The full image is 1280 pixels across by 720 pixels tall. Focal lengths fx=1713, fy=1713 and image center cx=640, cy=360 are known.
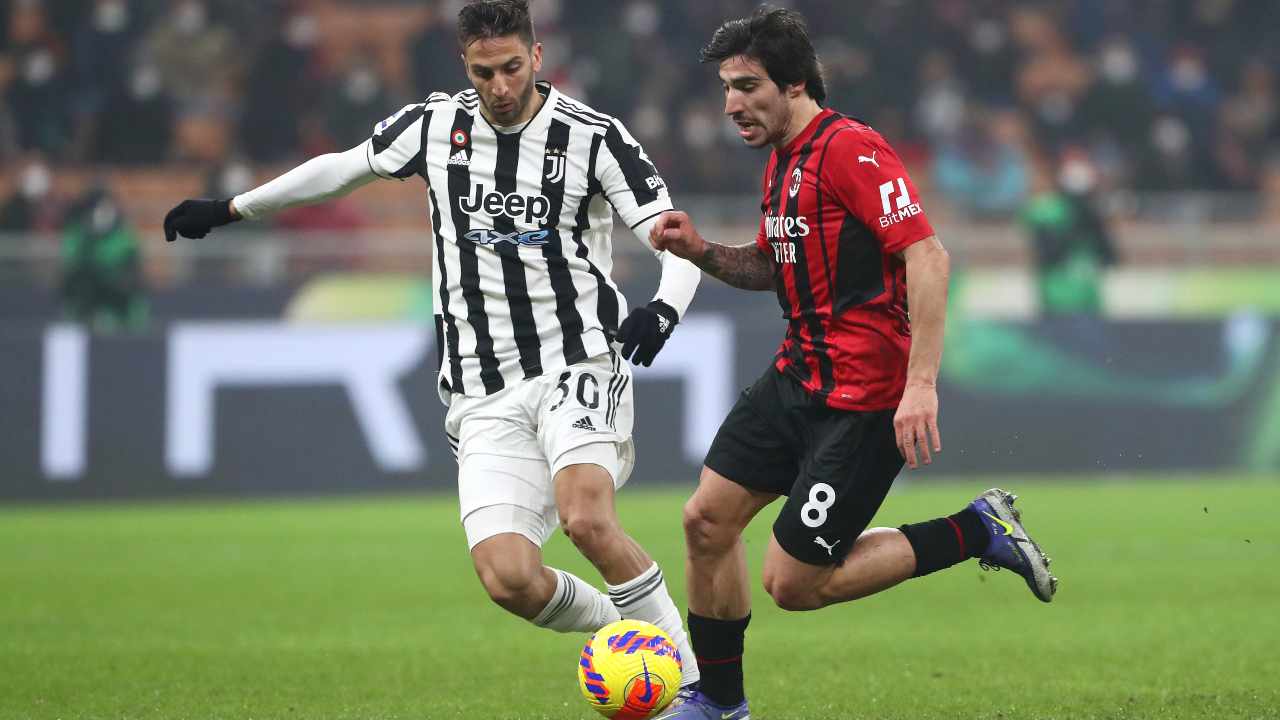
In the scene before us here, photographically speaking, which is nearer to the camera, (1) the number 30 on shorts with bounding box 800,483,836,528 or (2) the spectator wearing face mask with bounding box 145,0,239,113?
(1) the number 30 on shorts with bounding box 800,483,836,528

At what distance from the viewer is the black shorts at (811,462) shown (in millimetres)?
4895

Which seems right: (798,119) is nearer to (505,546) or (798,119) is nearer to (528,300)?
(528,300)

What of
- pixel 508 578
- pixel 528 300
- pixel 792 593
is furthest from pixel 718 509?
pixel 528 300

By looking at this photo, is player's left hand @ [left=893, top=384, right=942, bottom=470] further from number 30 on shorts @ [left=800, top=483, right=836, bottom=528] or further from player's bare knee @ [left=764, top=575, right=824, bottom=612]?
player's bare knee @ [left=764, top=575, right=824, bottom=612]

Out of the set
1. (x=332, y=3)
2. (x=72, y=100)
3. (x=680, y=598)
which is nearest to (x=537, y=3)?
(x=332, y=3)

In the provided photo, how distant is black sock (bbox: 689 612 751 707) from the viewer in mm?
5059

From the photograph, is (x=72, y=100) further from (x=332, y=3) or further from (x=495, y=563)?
(x=495, y=563)

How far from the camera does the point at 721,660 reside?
16.6 ft

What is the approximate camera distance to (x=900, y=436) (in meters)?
4.61

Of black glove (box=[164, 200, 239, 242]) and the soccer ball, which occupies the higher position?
black glove (box=[164, 200, 239, 242])

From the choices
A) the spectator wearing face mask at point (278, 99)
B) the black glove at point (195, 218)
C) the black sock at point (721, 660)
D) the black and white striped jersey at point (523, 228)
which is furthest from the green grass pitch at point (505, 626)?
the spectator wearing face mask at point (278, 99)

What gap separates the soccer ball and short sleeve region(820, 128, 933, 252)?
4.30ft

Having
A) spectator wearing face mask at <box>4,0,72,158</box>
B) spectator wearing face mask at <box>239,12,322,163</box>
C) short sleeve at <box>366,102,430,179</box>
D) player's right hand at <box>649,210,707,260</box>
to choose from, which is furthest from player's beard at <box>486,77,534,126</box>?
spectator wearing face mask at <box>4,0,72,158</box>

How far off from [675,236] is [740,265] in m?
0.36
